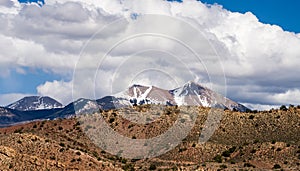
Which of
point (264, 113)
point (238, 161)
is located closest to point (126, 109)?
point (264, 113)

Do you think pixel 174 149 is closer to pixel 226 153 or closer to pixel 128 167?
pixel 226 153

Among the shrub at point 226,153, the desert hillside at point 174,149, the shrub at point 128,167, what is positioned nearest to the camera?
the desert hillside at point 174,149

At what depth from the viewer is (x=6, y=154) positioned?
9594cm

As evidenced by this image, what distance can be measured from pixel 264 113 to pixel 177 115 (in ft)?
74.0

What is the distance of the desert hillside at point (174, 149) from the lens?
3883 inches

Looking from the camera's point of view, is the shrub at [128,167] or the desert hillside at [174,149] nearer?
the desert hillside at [174,149]

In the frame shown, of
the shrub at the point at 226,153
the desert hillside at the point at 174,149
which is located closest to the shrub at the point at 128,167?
the desert hillside at the point at 174,149

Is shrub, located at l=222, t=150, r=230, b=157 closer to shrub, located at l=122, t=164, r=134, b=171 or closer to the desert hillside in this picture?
the desert hillside

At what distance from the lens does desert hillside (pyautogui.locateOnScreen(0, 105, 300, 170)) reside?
324ft

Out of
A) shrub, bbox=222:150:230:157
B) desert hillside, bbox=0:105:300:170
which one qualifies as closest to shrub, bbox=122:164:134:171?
desert hillside, bbox=0:105:300:170

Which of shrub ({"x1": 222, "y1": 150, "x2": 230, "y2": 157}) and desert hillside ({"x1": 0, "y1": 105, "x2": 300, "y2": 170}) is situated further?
shrub ({"x1": 222, "y1": 150, "x2": 230, "y2": 157})

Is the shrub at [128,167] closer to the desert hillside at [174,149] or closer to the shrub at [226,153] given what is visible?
the desert hillside at [174,149]

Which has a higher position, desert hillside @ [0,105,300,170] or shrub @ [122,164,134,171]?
desert hillside @ [0,105,300,170]

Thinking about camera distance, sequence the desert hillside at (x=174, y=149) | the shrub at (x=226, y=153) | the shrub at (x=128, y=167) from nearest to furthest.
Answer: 1. the desert hillside at (x=174, y=149)
2. the shrub at (x=128, y=167)
3. the shrub at (x=226, y=153)
